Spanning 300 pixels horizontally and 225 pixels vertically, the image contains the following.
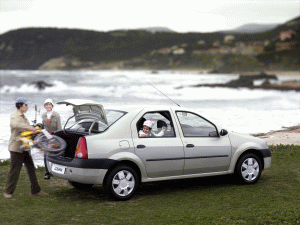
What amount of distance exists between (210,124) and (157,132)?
3.77ft

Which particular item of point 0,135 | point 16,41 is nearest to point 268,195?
point 0,135

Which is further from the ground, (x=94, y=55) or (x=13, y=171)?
(x=94, y=55)

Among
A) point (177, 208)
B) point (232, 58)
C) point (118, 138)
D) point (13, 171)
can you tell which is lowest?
point (177, 208)

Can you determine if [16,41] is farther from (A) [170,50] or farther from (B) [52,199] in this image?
(B) [52,199]

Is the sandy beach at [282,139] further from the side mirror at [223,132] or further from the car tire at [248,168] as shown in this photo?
the side mirror at [223,132]

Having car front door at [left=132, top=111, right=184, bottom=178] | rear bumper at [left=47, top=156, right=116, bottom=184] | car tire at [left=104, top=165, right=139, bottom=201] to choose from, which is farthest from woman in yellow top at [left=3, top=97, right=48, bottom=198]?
car front door at [left=132, top=111, right=184, bottom=178]

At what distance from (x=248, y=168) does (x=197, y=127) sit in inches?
51.8

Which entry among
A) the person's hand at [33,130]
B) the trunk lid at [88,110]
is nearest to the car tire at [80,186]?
the trunk lid at [88,110]

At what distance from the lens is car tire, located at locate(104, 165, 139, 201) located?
705cm

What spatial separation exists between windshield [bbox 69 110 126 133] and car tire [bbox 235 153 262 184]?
8.29 feet

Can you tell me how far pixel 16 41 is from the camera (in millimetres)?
157375

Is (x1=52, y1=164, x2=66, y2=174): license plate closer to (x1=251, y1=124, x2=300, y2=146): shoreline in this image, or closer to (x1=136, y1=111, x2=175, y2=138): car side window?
(x1=136, y1=111, x2=175, y2=138): car side window

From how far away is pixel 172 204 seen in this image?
712cm

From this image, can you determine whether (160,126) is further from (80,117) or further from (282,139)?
(282,139)
